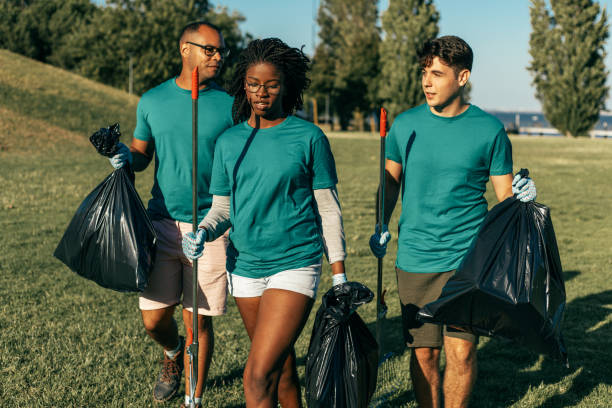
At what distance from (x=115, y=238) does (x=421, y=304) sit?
64.6 inches

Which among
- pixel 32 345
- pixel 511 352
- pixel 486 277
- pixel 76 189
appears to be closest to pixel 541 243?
pixel 486 277

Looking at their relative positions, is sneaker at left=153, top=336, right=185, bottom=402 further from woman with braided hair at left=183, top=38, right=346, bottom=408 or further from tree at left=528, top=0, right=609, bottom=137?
tree at left=528, top=0, right=609, bottom=137

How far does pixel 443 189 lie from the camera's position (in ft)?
11.5

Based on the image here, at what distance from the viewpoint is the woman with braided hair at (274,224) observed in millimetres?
3064

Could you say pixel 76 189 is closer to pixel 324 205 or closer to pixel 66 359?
pixel 66 359

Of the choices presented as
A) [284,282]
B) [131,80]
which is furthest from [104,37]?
[284,282]

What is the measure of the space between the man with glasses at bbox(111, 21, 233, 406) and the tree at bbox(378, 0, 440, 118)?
1977 inches

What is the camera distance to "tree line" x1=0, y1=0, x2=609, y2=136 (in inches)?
2031

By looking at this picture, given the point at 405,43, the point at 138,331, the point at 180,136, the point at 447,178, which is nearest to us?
the point at 447,178

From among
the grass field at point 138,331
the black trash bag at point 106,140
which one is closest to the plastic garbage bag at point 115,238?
the black trash bag at point 106,140

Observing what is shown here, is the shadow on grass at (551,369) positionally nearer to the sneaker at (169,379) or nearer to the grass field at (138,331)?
the grass field at (138,331)

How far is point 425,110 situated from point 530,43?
55.2 metres

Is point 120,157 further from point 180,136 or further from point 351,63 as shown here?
point 351,63

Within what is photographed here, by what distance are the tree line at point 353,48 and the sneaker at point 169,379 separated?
162 feet
